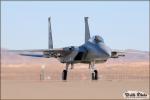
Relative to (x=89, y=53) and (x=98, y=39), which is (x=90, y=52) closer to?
(x=89, y=53)

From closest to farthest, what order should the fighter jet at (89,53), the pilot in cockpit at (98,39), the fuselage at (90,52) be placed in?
the fuselage at (90,52) < the fighter jet at (89,53) < the pilot in cockpit at (98,39)

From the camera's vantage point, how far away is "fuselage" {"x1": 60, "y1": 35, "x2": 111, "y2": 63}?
3694cm

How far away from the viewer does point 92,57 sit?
127 ft

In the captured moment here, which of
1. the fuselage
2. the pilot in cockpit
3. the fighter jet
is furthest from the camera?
the pilot in cockpit

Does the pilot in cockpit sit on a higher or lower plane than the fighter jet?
higher

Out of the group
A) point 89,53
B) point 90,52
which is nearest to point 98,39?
point 90,52

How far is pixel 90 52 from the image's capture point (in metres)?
38.6

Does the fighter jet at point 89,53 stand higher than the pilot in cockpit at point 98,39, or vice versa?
the pilot in cockpit at point 98,39

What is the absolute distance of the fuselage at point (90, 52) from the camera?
1454 inches

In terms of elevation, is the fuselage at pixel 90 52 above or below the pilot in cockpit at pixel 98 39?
below

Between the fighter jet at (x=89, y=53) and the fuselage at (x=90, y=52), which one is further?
the fighter jet at (x=89, y=53)

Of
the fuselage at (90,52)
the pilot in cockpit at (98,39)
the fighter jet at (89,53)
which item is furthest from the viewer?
the pilot in cockpit at (98,39)

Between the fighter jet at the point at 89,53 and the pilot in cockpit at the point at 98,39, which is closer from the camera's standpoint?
the fighter jet at the point at 89,53

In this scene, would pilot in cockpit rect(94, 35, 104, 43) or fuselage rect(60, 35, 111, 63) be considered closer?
fuselage rect(60, 35, 111, 63)
